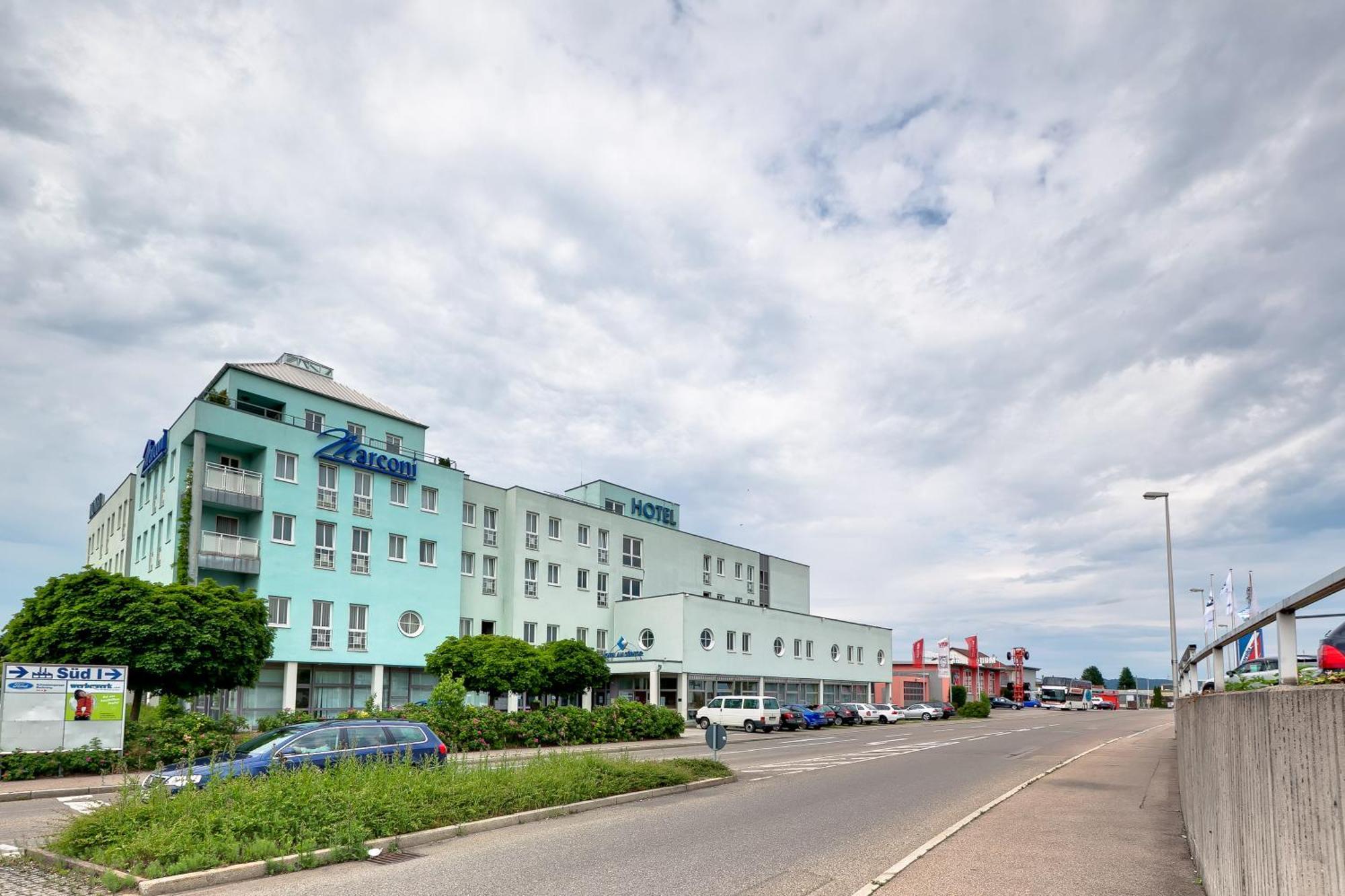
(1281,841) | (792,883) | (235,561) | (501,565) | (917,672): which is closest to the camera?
(1281,841)

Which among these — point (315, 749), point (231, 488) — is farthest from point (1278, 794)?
point (231, 488)

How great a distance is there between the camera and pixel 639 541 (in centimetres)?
6312

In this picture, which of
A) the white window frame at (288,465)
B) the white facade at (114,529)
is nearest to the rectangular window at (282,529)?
Answer: the white window frame at (288,465)

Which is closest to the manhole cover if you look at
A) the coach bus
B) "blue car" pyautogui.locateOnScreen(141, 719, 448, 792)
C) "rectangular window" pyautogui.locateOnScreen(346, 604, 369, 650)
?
"blue car" pyautogui.locateOnScreen(141, 719, 448, 792)

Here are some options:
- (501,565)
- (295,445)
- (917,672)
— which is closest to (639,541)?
(501,565)

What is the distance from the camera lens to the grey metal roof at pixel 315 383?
45062 millimetres

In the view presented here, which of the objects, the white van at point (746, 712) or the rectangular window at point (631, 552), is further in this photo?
the rectangular window at point (631, 552)

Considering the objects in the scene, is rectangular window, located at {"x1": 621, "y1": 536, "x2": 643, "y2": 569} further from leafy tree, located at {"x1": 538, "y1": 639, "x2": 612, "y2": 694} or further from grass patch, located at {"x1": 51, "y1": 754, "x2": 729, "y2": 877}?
grass patch, located at {"x1": 51, "y1": 754, "x2": 729, "y2": 877}

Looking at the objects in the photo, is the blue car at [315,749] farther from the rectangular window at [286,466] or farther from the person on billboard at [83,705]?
the rectangular window at [286,466]

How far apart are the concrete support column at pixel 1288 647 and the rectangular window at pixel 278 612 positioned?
1545 inches

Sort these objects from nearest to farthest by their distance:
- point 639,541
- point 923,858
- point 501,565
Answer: point 923,858 → point 501,565 → point 639,541

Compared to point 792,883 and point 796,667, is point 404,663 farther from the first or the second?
point 792,883

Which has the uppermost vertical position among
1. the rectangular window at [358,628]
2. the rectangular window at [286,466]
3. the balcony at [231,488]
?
the rectangular window at [286,466]

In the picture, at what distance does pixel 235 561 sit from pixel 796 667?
3981 cm
